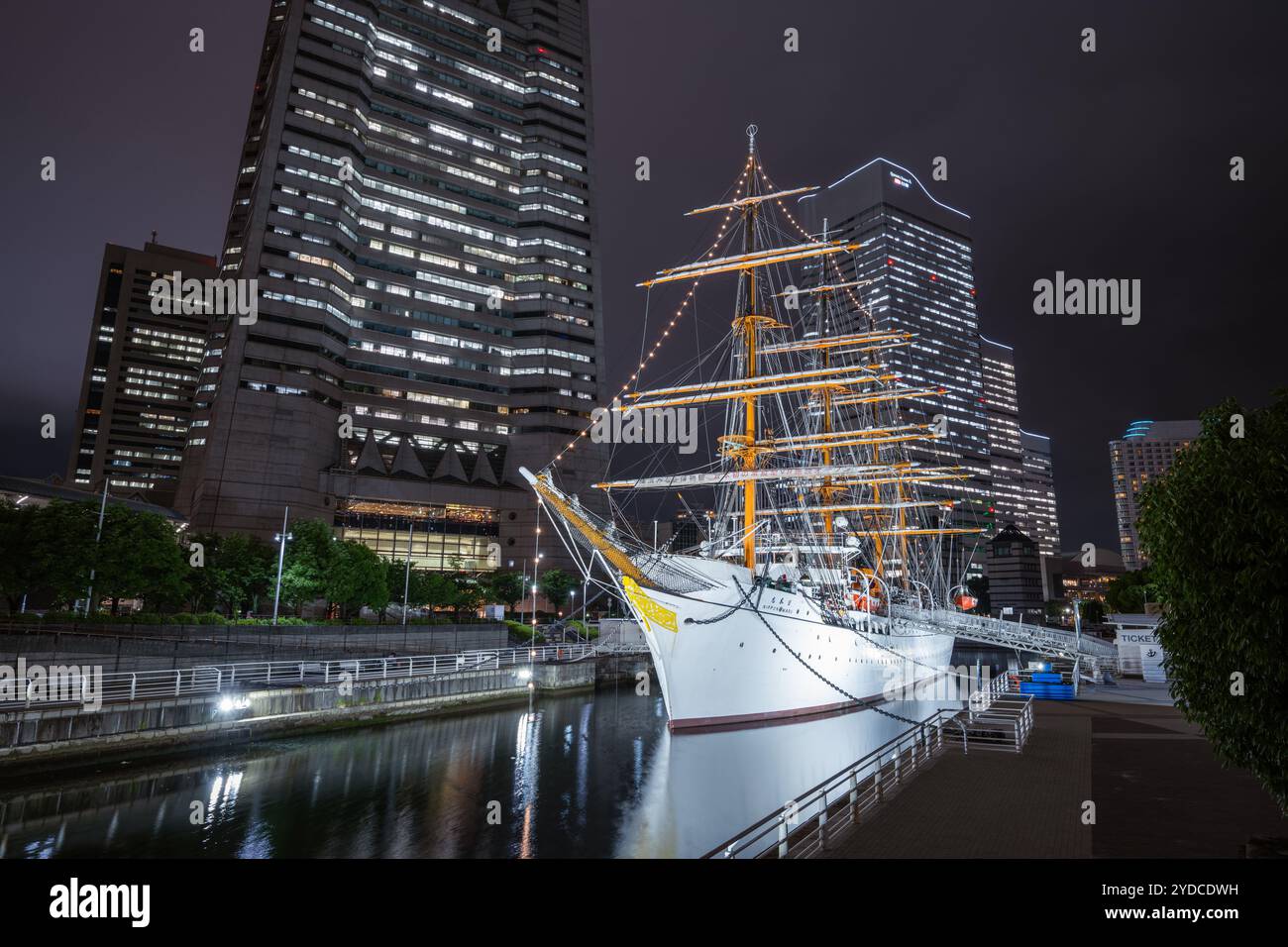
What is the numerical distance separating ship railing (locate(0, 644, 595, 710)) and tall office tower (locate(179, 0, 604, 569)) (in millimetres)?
46878

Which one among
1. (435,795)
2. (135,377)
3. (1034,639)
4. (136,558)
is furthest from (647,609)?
(135,377)

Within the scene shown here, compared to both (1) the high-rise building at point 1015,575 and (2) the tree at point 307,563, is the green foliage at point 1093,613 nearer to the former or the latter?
(1) the high-rise building at point 1015,575

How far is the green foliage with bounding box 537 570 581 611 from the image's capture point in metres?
71.2

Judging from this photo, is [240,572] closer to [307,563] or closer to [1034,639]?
[307,563]

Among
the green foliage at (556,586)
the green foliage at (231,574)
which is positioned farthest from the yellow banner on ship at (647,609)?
the green foliage at (556,586)

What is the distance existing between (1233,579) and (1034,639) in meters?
44.0

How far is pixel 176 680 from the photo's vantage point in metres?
23.5

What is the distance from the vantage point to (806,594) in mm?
31344

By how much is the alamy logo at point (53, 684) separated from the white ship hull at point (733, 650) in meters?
18.0

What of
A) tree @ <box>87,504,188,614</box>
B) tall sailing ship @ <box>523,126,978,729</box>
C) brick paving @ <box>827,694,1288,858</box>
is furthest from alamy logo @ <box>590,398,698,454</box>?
tree @ <box>87,504,188,614</box>

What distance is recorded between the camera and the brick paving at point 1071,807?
384 inches
